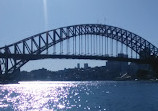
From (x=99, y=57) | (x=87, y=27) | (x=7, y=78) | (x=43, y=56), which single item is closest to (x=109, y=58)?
(x=99, y=57)

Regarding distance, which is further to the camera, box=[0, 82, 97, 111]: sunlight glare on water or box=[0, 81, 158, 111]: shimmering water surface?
box=[0, 82, 97, 111]: sunlight glare on water

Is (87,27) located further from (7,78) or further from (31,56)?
(7,78)

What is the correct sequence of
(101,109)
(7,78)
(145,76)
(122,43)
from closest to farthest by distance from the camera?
(101,109) → (7,78) → (122,43) → (145,76)

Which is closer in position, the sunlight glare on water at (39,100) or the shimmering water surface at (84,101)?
the shimmering water surface at (84,101)

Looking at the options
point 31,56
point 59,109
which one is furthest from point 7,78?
point 59,109

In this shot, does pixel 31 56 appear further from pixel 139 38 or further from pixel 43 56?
pixel 139 38

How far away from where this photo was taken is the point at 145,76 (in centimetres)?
18525

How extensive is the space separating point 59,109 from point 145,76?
14579 centimetres

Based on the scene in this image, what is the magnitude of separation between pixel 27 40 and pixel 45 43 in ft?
20.7

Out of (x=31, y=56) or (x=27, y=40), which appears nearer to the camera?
(x=31, y=56)

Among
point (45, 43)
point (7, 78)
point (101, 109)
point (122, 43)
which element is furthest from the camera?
point (122, 43)

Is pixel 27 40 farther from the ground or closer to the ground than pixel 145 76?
farther from the ground

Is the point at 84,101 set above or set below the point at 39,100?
above

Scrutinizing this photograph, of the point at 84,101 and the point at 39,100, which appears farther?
the point at 39,100
